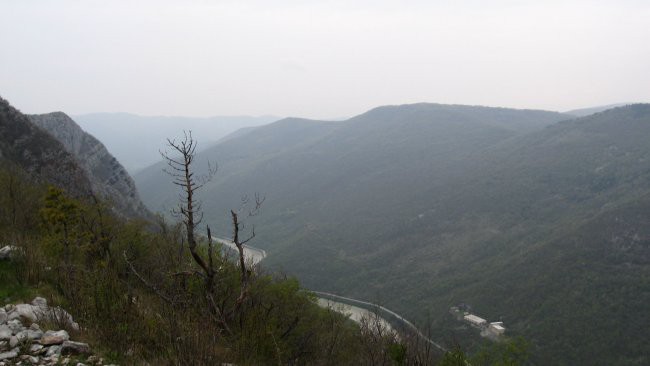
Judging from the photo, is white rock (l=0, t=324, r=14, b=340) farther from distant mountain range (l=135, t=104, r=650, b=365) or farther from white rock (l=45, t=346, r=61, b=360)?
distant mountain range (l=135, t=104, r=650, b=365)

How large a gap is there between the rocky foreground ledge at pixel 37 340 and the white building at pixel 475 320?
221 feet

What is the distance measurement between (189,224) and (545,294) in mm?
69866

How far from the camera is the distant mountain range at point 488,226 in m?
65.0

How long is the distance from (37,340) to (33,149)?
53.3 m

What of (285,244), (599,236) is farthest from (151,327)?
(285,244)

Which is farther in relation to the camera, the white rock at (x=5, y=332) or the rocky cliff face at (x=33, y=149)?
the rocky cliff face at (x=33, y=149)

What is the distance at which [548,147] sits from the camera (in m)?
139

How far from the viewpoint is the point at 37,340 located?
7070 mm

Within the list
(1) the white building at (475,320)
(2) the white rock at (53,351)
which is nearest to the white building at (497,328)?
(1) the white building at (475,320)

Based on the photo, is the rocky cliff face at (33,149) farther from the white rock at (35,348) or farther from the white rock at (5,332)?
the white rock at (35,348)

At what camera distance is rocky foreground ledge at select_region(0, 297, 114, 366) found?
6672 millimetres

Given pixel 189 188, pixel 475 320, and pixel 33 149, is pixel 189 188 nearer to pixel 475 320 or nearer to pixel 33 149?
pixel 33 149

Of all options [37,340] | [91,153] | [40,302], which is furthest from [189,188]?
[91,153]

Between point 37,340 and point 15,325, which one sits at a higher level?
point 15,325
